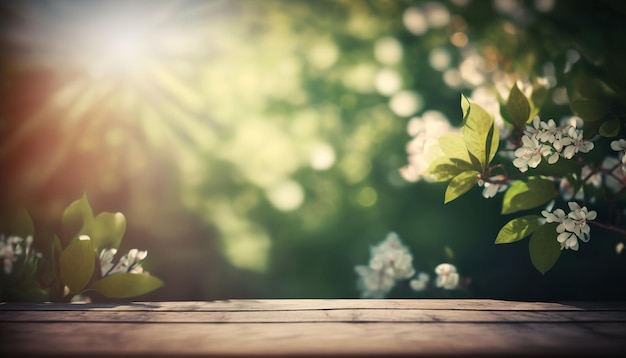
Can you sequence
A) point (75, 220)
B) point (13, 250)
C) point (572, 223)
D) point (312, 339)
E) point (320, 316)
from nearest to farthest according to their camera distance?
point (312, 339) → point (320, 316) → point (572, 223) → point (75, 220) → point (13, 250)

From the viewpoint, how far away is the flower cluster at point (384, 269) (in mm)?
1236

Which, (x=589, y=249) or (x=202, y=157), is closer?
(x=589, y=249)

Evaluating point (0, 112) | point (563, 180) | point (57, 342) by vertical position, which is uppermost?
point (0, 112)

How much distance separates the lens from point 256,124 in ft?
4.30

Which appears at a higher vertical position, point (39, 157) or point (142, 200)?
point (39, 157)

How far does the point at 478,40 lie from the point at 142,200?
107cm

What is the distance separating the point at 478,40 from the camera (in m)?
1.31

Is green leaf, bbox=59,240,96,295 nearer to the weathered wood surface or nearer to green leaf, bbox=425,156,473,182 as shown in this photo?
the weathered wood surface

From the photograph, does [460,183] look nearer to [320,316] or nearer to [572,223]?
[572,223]

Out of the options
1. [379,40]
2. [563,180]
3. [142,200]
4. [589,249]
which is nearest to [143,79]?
[142,200]

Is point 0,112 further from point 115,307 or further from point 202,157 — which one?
point 115,307

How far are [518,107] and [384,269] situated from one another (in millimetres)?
548

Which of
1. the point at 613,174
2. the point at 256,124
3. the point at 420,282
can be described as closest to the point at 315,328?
the point at 420,282

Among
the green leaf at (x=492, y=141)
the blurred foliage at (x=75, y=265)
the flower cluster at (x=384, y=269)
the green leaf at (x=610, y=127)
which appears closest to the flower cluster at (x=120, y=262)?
the blurred foliage at (x=75, y=265)
